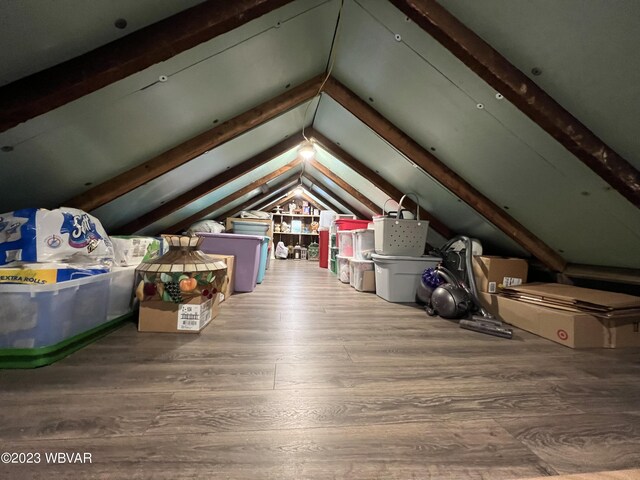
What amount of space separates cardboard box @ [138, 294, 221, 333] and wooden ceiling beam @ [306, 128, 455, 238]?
2.04m

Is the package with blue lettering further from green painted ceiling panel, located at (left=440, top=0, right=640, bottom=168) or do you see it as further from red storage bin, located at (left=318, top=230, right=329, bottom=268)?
red storage bin, located at (left=318, top=230, right=329, bottom=268)

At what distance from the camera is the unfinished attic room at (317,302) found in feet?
2.14

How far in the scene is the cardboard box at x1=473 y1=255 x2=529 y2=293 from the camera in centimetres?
185

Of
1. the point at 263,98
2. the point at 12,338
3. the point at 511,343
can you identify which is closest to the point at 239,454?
the point at 12,338

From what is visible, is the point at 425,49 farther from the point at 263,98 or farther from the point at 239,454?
the point at 239,454

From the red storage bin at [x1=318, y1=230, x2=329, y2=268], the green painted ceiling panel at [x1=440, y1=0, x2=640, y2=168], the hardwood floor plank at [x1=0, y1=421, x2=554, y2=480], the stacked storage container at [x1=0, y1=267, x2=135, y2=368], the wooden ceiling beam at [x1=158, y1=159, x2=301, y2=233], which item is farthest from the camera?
the red storage bin at [x1=318, y1=230, x2=329, y2=268]

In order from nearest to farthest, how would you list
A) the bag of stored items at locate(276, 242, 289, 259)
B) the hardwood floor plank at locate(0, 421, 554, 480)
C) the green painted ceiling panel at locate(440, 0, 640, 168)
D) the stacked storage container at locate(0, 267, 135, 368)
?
the hardwood floor plank at locate(0, 421, 554, 480) < the green painted ceiling panel at locate(440, 0, 640, 168) < the stacked storage container at locate(0, 267, 135, 368) < the bag of stored items at locate(276, 242, 289, 259)

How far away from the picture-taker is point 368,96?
5.81 ft

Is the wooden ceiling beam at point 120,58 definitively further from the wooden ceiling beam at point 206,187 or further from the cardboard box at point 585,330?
the cardboard box at point 585,330

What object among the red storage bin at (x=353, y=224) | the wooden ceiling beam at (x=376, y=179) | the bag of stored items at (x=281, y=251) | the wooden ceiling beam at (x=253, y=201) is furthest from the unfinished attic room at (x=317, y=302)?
the bag of stored items at (x=281, y=251)

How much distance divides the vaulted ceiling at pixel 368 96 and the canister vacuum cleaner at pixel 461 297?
348mm

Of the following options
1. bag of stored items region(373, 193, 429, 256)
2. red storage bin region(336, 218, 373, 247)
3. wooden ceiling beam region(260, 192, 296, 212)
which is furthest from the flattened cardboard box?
wooden ceiling beam region(260, 192, 296, 212)

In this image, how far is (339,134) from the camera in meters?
2.49

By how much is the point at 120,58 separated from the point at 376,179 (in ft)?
7.19
